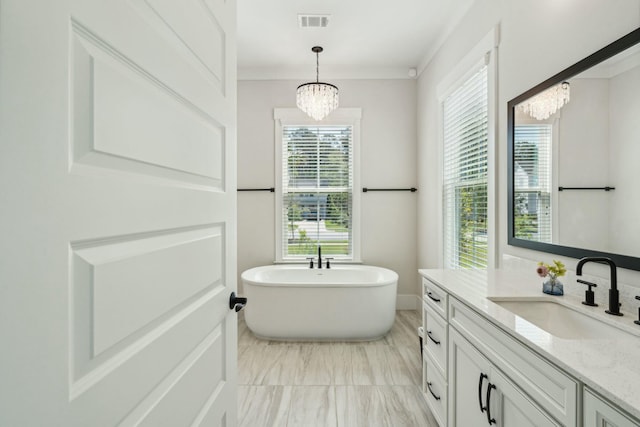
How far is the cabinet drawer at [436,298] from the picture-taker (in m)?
1.68

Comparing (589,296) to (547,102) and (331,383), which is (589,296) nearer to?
(547,102)

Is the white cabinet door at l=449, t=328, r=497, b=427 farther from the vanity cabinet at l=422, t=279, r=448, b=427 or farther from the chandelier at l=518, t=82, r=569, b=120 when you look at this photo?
the chandelier at l=518, t=82, r=569, b=120

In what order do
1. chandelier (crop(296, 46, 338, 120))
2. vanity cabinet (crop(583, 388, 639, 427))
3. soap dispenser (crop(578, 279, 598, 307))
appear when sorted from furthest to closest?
chandelier (crop(296, 46, 338, 120)) < soap dispenser (crop(578, 279, 598, 307)) < vanity cabinet (crop(583, 388, 639, 427))

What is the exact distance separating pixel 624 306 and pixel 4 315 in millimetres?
1783

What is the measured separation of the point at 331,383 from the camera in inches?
92.2

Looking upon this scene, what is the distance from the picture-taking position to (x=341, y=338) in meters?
3.01

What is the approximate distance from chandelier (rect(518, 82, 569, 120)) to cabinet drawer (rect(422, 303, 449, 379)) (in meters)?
1.19

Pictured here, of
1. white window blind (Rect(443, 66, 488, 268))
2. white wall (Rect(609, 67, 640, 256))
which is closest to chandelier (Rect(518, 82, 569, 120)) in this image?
white wall (Rect(609, 67, 640, 256))

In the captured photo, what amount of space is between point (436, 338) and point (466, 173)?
5.03ft

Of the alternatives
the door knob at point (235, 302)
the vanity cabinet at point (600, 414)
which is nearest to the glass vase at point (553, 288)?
the vanity cabinet at point (600, 414)

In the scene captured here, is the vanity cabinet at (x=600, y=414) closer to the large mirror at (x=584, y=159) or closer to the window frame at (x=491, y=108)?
the large mirror at (x=584, y=159)

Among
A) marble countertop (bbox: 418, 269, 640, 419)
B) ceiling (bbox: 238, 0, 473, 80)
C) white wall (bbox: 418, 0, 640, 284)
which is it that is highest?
ceiling (bbox: 238, 0, 473, 80)

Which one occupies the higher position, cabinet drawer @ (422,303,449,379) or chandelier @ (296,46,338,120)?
chandelier @ (296,46,338,120)

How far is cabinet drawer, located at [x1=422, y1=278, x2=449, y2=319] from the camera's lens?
66.1 inches
